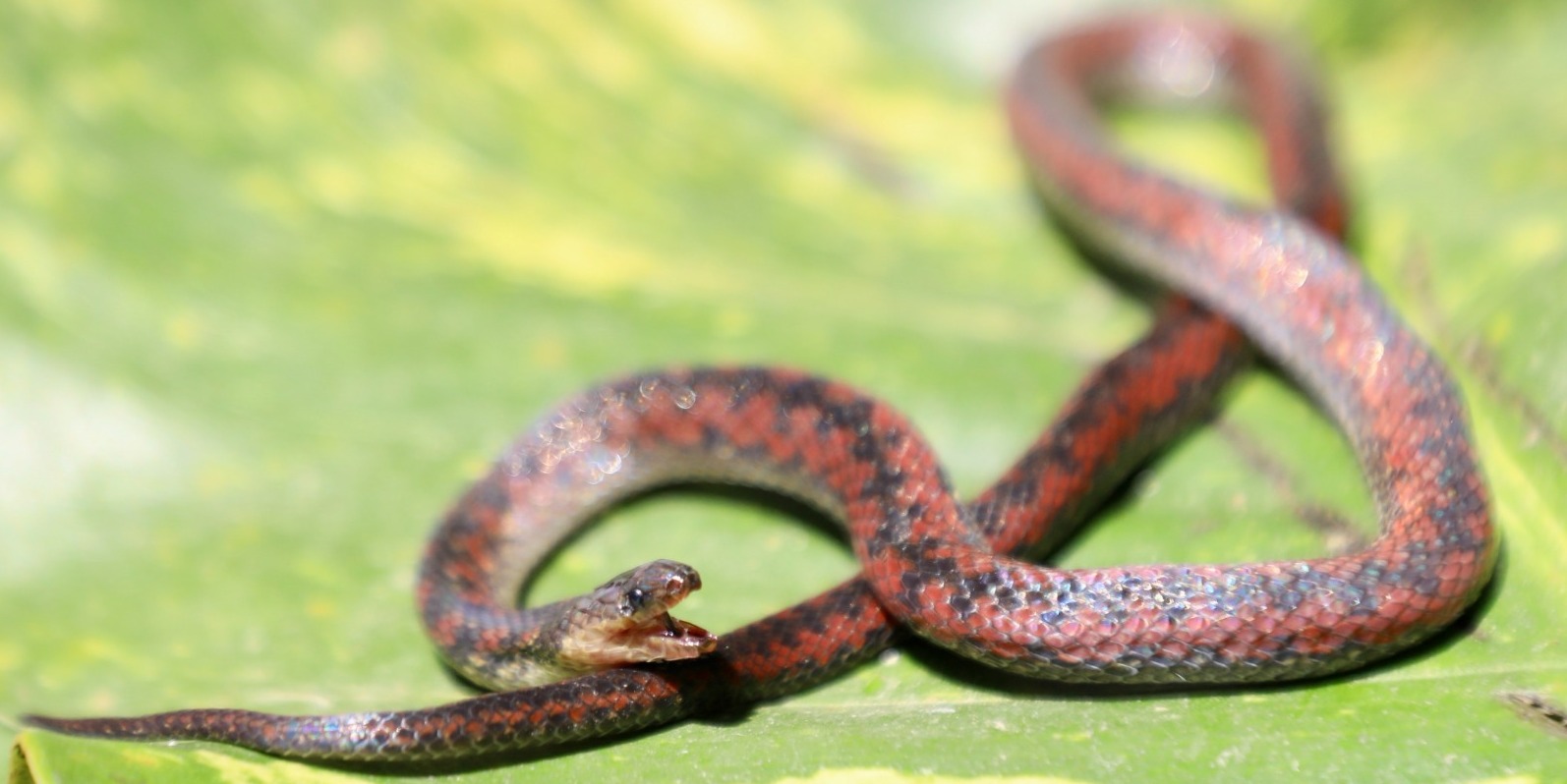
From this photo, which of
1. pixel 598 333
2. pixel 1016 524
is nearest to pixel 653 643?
pixel 1016 524

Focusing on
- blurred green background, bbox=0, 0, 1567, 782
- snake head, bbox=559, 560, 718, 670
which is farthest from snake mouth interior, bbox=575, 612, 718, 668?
blurred green background, bbox=0, 0, 1567, 782

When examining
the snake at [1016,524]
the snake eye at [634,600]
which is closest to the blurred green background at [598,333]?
the snake at [1016,524]

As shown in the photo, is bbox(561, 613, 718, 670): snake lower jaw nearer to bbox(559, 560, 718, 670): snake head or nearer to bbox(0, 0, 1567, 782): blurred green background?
bbox(559, 560, 718, 670): snake head

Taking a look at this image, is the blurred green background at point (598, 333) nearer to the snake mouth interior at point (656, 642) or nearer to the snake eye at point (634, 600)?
the snake mouth interior at point (656, 642)

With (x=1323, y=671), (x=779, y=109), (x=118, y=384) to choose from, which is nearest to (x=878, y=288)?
(x=779, y=109)

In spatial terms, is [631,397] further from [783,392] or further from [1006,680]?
[1006,680]

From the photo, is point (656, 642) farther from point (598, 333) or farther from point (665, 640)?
point (598, 333)
